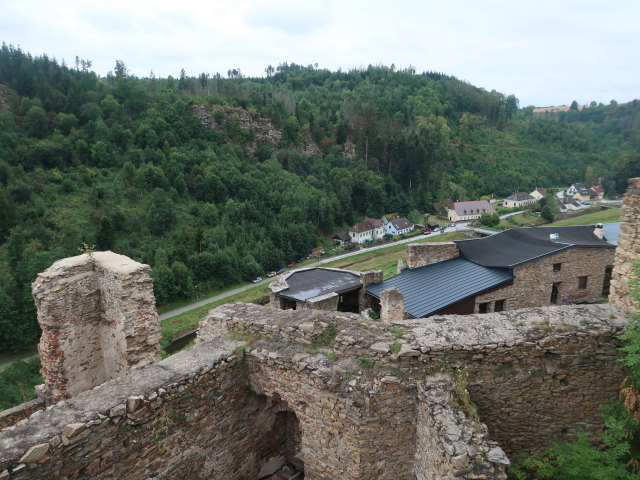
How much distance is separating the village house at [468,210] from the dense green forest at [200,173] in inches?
315

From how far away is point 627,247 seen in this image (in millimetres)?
6539

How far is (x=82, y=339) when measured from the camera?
8781 millimetres

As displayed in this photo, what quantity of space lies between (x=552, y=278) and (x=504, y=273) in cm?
329

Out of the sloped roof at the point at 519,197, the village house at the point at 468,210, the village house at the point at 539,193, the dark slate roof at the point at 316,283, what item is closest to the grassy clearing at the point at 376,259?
the village house at the point at 468,210

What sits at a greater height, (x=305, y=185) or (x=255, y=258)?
(x=305, y=185)

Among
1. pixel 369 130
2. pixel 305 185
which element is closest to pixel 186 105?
pixel 305 185

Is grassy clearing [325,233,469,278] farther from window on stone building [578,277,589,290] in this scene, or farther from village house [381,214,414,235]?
window on stone building [578,277,589,290]

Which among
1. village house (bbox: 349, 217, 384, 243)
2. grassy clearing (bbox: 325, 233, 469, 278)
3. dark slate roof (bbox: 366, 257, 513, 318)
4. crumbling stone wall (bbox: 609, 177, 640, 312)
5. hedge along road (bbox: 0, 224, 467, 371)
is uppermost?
crumbling stone wall (bbox: 609, 177, 640, 312)

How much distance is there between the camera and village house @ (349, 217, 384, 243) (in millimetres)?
70938

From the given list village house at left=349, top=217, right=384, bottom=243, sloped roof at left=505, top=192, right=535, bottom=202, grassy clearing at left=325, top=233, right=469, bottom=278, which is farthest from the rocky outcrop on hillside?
sloped roof at left=505, top=192, right=535, bottom=202

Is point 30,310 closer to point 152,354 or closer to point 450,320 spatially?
point 152,354

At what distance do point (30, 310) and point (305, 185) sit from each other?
169ft

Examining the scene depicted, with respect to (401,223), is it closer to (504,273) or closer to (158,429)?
(504,273)

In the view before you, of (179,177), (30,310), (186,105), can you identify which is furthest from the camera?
(186,105)
